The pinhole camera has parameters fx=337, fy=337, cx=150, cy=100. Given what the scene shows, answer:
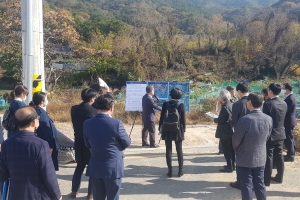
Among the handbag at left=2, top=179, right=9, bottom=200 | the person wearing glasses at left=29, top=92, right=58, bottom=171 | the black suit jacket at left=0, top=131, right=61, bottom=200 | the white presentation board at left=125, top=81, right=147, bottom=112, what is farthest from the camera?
the white presentation board at left=125, top=81, right=147, bottom=112

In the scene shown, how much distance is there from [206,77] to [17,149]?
2753cm

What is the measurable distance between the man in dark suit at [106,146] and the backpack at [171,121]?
82.5 inches

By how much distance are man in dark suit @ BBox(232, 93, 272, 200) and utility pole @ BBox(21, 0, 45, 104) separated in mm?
4143

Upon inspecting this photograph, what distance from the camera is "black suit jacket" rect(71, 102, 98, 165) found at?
5090 mm

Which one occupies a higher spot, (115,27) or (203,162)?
(115,27)

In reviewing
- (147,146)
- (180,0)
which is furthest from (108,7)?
(147,146)

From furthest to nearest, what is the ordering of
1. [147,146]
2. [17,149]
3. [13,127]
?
[147,146] < [13,127] < [17,149]

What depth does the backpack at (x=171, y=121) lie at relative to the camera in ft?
19.8

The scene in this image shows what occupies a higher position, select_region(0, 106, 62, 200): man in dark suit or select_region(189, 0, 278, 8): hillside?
select_region(189, 0, 278, 8): hillside

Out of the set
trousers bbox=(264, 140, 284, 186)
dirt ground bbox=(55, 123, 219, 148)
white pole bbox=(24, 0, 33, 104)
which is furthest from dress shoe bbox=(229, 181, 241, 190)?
white pole bbox=(24, 0, 33, 104)

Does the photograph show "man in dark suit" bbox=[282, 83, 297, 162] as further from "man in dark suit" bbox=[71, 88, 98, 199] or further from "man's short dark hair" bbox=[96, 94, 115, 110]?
"man's short dark hair" bbox=[96, 94, 115, 110]

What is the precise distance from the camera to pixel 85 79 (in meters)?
29.8

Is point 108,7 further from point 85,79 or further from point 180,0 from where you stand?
point 85,79

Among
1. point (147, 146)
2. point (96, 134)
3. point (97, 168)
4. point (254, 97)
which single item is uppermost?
point (254, 97)
